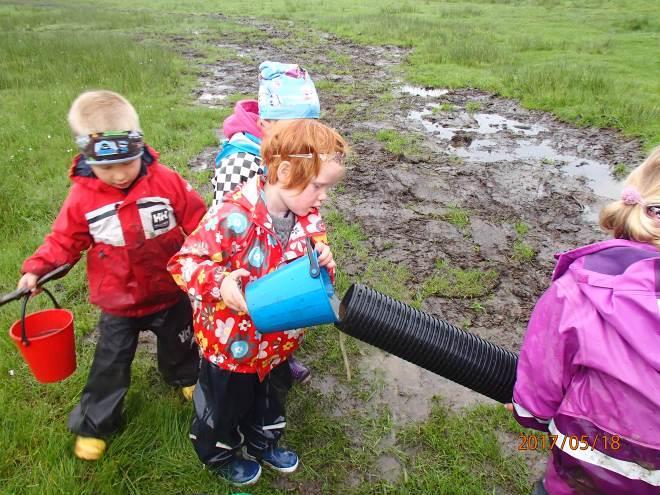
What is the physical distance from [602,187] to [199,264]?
5.79 meters

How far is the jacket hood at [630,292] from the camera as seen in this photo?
4.37ft

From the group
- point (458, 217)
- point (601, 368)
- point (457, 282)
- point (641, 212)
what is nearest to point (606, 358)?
point (601, 368)

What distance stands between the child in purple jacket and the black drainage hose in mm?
442

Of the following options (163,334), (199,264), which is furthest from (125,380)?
(199,264)

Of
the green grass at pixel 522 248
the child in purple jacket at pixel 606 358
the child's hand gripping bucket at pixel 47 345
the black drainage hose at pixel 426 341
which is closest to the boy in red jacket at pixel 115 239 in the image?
the child's hand gripping bucket at pixel 47 345

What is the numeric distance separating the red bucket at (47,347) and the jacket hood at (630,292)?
7.32 feet

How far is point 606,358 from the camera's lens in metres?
1.39

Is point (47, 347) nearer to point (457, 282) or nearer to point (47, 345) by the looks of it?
point (47, 345)

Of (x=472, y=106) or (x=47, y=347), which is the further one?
(x=472, y=106)

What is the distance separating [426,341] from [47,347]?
1.74 m

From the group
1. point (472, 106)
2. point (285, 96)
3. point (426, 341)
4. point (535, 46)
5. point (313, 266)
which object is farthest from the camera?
point (535, 46)

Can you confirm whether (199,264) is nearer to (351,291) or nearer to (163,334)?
(351,291)

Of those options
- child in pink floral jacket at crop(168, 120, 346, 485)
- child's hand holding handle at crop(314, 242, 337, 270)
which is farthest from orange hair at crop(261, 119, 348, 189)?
child's hand holding handle at crop(314, 242, 337, 270)

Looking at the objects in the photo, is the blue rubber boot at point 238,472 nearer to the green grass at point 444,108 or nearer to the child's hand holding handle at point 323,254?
the child's hand holding handle at point 323,254
